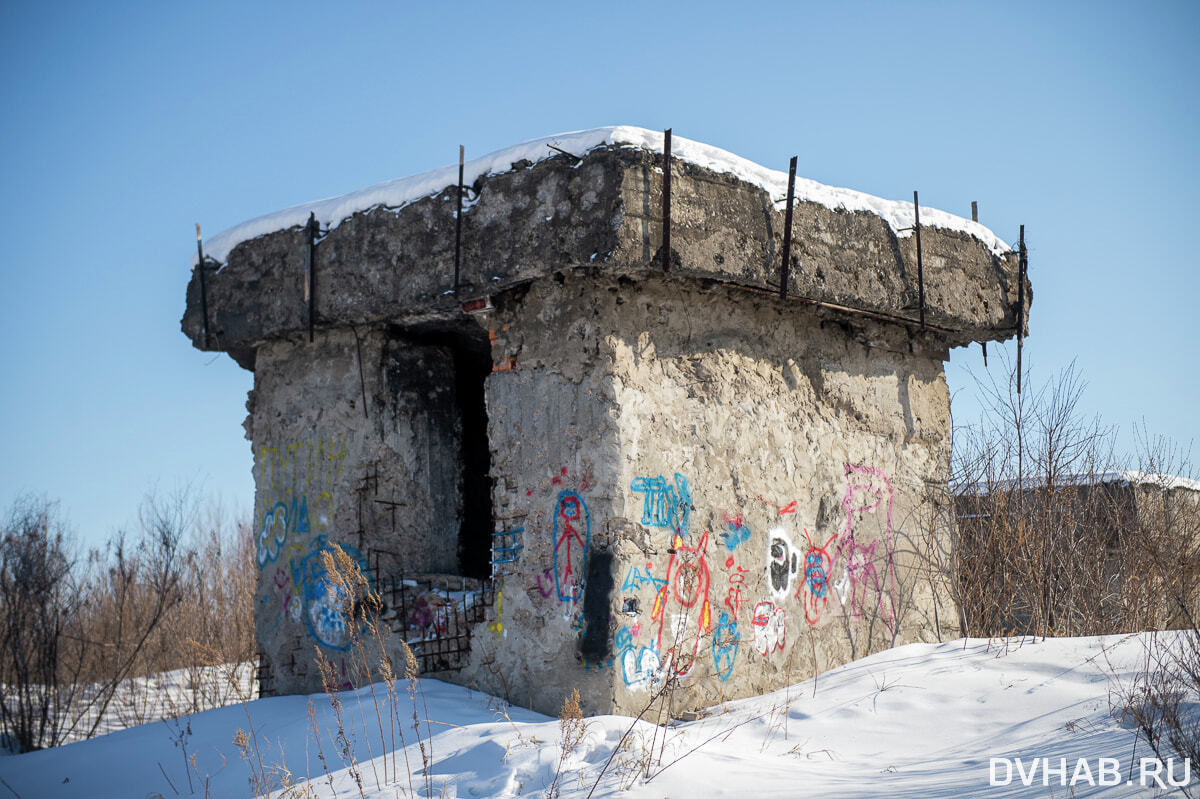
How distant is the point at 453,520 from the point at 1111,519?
5738mm

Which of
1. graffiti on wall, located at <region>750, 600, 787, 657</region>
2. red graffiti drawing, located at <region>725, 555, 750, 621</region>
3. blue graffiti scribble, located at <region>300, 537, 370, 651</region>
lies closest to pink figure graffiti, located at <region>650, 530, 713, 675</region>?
red graffiti drawing, located at <region>725, 555, 750, 621</region>

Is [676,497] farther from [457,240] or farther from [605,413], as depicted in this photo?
[457,240]

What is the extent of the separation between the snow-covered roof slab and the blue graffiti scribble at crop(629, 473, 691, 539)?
0.93 metres

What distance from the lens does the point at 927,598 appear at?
5465 millimetres

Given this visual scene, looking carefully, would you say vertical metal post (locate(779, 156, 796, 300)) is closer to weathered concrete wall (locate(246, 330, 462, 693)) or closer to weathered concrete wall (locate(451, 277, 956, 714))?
weathered concrete wall (locate(451, 277, 956, 714))

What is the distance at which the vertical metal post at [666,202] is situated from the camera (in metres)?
4.25

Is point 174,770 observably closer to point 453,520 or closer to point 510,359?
point 453,520

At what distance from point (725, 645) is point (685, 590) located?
1.27 feet

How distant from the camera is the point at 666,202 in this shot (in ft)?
14.0

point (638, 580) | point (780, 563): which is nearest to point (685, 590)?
point (638, 580)

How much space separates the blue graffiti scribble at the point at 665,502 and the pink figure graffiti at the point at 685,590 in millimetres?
81

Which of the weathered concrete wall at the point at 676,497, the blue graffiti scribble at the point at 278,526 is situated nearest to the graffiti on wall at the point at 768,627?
the weathered concrete wall at the point at 676,497

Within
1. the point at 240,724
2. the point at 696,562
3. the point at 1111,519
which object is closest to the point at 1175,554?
the point at 1111,519

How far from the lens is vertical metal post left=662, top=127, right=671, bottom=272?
4.25 meters
